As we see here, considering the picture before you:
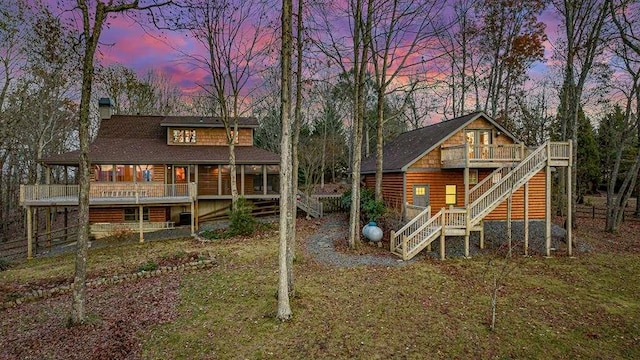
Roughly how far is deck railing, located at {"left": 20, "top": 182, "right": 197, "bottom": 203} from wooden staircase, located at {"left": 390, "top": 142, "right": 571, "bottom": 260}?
40.4ft

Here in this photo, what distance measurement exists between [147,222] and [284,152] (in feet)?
57.4

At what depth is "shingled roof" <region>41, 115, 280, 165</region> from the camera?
2067 cm

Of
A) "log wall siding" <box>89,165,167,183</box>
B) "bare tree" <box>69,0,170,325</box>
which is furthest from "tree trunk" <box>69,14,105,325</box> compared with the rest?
"log wall siding" <box>89,165,167,183</box>

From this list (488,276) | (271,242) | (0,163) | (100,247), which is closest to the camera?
(488,276)

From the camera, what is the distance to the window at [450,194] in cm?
1906

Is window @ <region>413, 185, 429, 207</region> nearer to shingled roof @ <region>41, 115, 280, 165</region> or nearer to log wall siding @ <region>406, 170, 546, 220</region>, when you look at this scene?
log wall siding @ <region>406, 170, 546, 220</region>

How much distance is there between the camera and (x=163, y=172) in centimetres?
2216

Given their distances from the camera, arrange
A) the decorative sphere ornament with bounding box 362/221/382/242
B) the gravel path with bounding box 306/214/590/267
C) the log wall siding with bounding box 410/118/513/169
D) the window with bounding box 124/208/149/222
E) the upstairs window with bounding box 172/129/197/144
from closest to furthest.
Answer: the gravel path with bounding box 306/214/590/267
the decorative sphere ornament with bounding box 362/221/382/242
the log wall siding with bounding box 410/118/513/169
the window with bounding box 124/208/149/222
the upstairs window with bounding box 172/129/197/144

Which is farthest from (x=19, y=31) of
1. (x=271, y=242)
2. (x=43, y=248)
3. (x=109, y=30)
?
(x=271, y=242)

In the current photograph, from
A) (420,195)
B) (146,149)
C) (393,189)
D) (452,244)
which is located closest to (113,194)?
(146,149)

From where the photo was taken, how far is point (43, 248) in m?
19.2

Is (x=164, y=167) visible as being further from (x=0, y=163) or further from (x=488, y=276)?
(x=488, y=276)

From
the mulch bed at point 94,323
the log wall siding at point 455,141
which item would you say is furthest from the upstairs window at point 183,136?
the log wall siding at point 455,141

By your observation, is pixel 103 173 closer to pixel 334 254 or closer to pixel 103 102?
pixel 103 102
